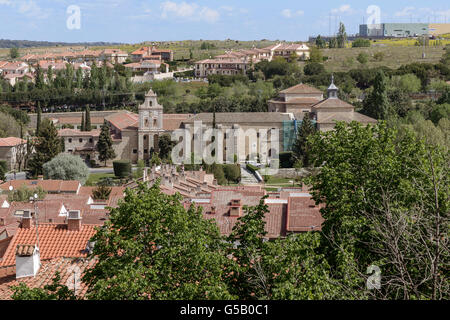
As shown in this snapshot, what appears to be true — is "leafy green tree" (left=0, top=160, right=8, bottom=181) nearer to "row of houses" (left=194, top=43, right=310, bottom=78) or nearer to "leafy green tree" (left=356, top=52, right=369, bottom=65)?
"row of houses" (left=194, top=43, right=310, bottom=78)

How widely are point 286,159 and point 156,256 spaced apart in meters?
33.8

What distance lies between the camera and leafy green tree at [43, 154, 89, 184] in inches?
1393

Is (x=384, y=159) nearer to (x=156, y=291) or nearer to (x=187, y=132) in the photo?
(x=156, y=291)

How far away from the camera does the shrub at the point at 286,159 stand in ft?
134

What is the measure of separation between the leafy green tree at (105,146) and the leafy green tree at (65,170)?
6.87 m

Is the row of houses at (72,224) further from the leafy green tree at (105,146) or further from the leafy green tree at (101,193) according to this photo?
the leafy green tree at (105,146)

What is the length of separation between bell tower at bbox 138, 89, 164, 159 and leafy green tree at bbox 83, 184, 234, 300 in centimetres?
3563

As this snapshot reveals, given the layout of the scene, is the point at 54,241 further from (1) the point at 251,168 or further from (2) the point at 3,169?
(2) the point at 3,169

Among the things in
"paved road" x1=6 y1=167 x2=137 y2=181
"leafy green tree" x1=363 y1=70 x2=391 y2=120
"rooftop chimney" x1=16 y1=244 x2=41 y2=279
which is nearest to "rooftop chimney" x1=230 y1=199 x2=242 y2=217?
"rooftop chimney" x1=16 y1=244 x2=41 y2=279

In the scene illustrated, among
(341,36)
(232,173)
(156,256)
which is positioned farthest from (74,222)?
(341,36)

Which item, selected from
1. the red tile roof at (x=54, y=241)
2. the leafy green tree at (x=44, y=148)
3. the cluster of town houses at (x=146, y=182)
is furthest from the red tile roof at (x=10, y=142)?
the red tile roof at (x=54, y=241)

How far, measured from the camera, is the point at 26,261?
1071 cm

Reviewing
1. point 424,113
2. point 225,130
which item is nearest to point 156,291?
point 225,130
